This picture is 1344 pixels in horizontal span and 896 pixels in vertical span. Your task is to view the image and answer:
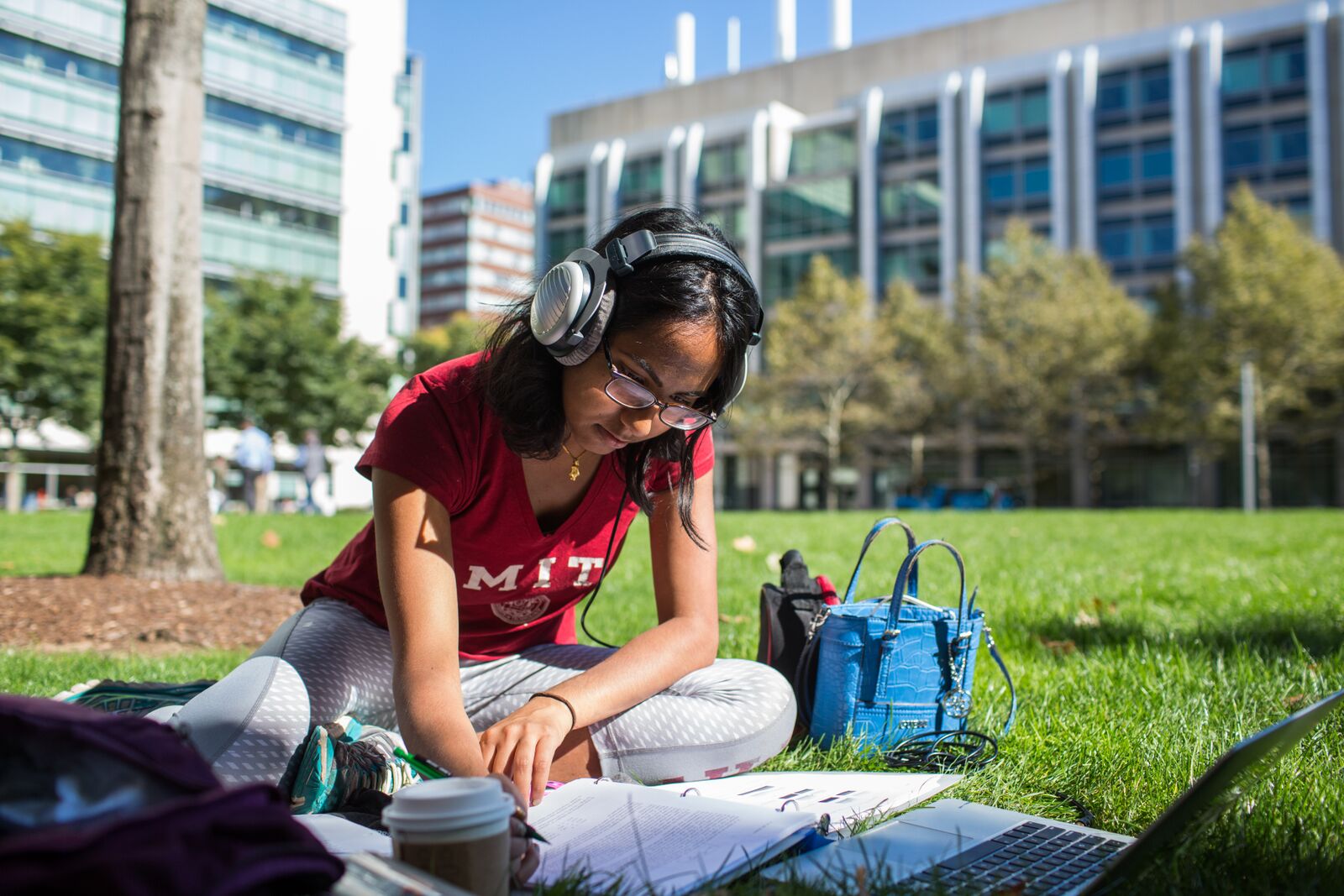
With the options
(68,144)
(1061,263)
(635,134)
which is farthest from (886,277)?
(68,144)

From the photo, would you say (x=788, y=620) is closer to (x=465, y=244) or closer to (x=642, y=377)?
(x=642, y=377)

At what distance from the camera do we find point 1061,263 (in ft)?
111

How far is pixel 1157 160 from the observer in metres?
40.0

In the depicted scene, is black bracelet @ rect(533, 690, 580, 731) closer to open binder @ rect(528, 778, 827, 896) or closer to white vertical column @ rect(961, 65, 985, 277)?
open binder @ rect(528, 778, 827, 896)

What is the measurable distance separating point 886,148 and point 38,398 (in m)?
35.2

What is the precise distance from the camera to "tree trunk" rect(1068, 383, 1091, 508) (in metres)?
34.6

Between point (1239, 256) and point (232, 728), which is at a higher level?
point (1239, 256)

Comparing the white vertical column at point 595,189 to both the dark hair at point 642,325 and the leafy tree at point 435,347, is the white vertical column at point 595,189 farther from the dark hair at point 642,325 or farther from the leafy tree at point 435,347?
the dark hair at point 642,325

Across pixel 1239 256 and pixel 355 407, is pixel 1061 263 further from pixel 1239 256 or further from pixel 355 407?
pixel 355 407

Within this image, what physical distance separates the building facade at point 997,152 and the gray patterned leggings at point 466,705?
37.0 metres

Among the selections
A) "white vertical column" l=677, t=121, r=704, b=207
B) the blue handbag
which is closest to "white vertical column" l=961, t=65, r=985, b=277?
"white vertical column" l=677, t=121, r=704, b=207

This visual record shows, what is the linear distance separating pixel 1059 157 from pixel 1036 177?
3.87 feet

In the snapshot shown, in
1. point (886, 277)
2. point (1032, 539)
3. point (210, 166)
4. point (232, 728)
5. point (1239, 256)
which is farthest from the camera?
point (886, 277)

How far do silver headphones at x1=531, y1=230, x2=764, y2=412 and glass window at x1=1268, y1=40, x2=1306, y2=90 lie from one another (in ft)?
147
